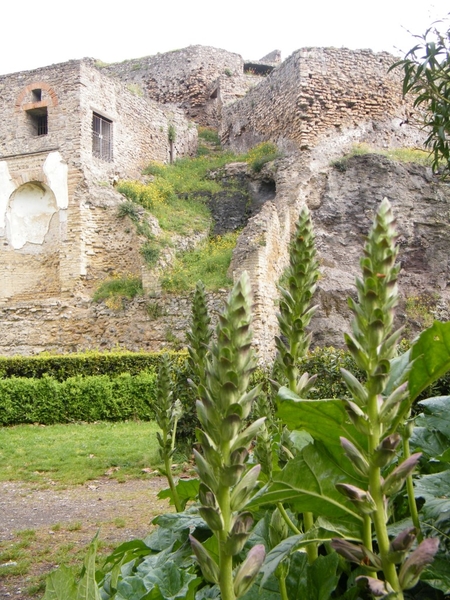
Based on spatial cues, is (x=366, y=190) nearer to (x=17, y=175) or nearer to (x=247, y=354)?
(x=17, y=175)

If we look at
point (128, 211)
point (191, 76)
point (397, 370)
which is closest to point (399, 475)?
point (397, 370)

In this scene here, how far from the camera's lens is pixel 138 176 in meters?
22.9

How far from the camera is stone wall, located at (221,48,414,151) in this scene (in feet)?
68.2

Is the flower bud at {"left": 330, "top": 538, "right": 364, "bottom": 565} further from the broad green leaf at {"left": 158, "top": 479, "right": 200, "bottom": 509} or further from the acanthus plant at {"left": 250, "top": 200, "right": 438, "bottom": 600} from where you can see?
the broad green leaf at {"left": 158, "top": 479, "right": 200, "bottom": 509}

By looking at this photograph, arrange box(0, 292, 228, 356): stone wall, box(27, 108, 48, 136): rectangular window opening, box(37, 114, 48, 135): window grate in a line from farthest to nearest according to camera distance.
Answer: box(37, 114, 48, 135): window grate < box(27, 108, 48, 136): rectangular window opening < box(0, 292, 228, 356): stone wall

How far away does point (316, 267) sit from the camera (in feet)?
3.70

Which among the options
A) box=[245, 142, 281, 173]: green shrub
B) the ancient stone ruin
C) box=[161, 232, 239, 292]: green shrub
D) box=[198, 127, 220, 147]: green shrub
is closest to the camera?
box=[161, 232, 239, 292]: green shrub

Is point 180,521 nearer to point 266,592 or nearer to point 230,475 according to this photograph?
point 266,592

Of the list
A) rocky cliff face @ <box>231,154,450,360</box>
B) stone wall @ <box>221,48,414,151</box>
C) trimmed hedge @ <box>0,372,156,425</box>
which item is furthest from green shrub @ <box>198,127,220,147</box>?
trimmed hedge @ <box>0,372,156,425</box>

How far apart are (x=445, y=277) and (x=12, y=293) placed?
1463cm

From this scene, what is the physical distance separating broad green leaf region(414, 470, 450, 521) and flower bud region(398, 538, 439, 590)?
1.45 feet

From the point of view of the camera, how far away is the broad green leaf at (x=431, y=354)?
1023 mm

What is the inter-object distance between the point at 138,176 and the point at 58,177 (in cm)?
374

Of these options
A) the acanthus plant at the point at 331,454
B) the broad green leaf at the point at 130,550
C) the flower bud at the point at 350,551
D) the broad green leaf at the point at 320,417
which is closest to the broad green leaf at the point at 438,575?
the acanthus plant at the point at 331,454
